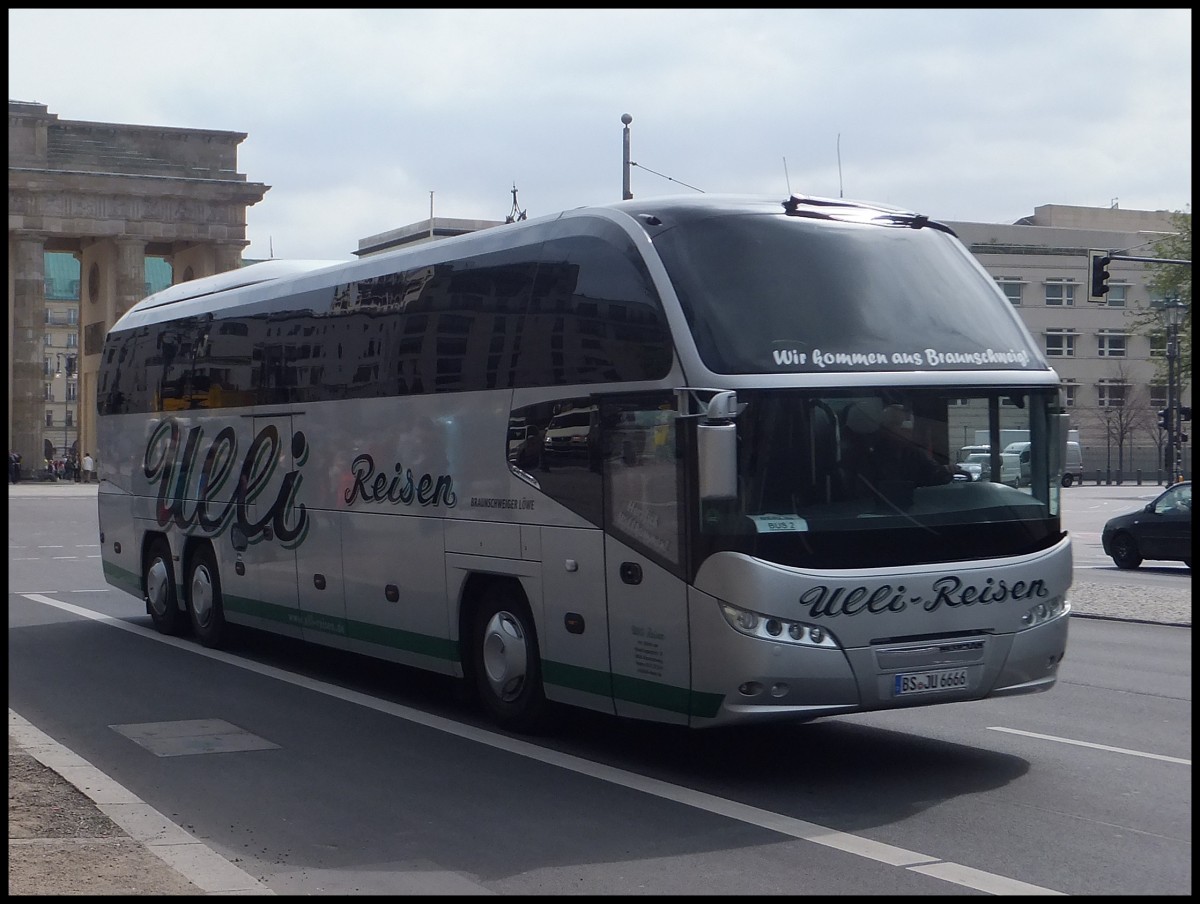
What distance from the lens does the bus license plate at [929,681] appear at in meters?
8.75

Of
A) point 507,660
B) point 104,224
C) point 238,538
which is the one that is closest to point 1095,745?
point 507,660

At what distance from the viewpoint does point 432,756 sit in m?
9.87

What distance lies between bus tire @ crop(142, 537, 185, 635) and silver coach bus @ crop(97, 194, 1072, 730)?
562 centimetres

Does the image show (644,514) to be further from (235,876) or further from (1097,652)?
(1097,652)

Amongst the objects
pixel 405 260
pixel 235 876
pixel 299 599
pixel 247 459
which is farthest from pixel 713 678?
pixel 247 459

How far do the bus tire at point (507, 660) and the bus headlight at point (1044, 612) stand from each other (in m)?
3.10

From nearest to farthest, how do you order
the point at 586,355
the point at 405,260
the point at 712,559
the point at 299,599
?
the point at 712,559
the point at 586,355
the point at 405,260
the point at 299,599

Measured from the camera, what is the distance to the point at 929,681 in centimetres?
884

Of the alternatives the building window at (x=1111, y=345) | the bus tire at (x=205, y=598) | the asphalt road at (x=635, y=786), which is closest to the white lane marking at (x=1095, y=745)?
the asphalt road at (x=635, y=786)

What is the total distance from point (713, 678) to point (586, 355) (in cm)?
225

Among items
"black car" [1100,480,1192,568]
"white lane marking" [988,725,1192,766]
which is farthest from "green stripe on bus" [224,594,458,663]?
"black car" [1100,480,1192,568]

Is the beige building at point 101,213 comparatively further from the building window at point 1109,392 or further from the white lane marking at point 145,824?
the white lane marking at point 145,824

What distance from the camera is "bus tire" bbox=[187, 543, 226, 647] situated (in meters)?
15.9

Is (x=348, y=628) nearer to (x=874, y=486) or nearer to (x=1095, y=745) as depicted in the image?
(x=874, y=486)
